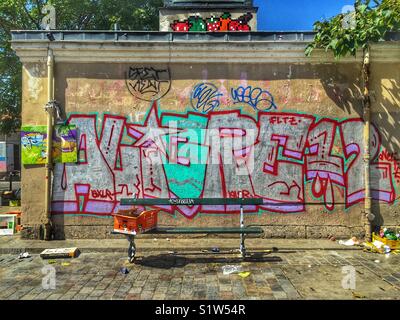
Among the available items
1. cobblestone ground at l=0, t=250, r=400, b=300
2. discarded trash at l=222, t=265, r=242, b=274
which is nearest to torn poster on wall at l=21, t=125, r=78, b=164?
cobblestone ground at l=0, t=250, r=400, b=300

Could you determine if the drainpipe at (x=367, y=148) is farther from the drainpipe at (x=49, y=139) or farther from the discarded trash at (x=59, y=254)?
the drainpipe at (x=49, y=139)

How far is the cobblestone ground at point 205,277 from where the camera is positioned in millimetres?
5180

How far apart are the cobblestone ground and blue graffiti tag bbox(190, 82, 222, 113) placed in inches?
117

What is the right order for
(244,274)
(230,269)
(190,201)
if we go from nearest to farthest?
(244,274), (230,269), (190,201)

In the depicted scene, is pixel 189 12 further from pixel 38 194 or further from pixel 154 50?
pixel 38 194

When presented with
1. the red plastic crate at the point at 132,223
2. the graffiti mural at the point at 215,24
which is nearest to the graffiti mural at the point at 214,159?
the red plastic crate at the point at 132,223

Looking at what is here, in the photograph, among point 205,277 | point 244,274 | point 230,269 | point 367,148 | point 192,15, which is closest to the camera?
point 205,277

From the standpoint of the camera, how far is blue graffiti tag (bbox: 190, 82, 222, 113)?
7984mm

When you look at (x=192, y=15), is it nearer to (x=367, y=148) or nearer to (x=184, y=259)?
(x=367, y=148)

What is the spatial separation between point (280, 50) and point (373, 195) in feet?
11.6

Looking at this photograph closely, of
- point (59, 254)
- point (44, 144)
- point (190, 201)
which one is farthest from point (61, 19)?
point (190, 201)

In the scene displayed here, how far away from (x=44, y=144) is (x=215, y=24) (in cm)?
478

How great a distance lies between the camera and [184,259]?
22.4 ft

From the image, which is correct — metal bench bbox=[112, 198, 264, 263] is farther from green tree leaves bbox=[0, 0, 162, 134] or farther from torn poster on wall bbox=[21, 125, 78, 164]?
green tree leaves bbox=[0, 0, 162, 134]
